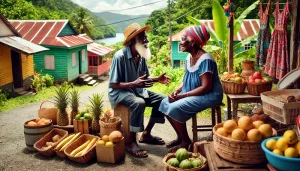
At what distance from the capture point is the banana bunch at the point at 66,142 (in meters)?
5.24

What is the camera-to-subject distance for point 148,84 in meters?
5.03

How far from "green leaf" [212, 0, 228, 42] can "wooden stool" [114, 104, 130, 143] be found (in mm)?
5557

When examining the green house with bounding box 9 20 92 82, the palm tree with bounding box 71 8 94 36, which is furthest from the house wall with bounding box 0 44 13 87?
the palm tree with bounding box 71 8 94 36

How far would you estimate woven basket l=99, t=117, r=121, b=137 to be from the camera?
5.20 meters

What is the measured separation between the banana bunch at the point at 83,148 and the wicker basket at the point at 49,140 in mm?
409

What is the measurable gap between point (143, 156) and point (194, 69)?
160 cm

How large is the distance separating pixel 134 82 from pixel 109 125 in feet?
2.65

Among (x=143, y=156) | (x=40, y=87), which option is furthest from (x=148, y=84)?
(x=40, y=87)

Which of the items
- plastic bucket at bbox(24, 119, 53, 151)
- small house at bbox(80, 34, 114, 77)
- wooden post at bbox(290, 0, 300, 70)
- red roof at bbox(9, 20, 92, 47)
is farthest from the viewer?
small house at bbox(80, 34, 114, 77)

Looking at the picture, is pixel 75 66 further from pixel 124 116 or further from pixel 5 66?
pixel 124 116

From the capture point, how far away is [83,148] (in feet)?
17.2

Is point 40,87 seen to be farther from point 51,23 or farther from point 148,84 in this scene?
point 148,84

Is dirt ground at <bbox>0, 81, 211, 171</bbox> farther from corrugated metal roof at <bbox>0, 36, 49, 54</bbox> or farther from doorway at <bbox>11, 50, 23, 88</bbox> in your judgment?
doorway at <bbox>11, 50, 23, 88</bbox>

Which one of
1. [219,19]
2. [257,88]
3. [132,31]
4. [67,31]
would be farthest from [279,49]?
[67,31]
